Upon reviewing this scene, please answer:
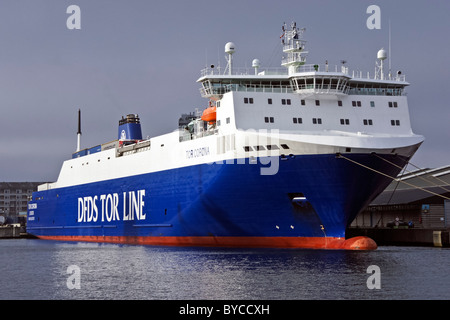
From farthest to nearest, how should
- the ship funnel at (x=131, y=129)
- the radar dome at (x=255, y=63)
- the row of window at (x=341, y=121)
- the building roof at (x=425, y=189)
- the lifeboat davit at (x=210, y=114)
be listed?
the ship funnel at (x=131, y=129), the building roof at (x=425, y=189), the radar dome at (x=255, y=63), the lifeboat davit at (x=210, y=114), the row of window at (x=341, y=121)

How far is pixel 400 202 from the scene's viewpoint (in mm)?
47594

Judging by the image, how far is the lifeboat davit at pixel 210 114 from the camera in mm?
36719

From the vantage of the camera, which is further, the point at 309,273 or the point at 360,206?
the point at 360,206

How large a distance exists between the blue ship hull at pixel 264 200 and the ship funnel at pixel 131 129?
10521mm

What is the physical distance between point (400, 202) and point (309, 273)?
78.9 ft

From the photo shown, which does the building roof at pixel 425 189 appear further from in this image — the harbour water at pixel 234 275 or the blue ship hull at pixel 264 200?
the blue ship hull at pixel 264 200

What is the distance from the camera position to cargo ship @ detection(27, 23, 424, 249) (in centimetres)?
3216

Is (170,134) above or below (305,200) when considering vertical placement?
above

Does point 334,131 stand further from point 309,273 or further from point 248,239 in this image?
point 309,273

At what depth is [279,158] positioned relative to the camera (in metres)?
32.5

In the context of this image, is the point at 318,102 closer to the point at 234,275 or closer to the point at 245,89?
the point at 245,89
